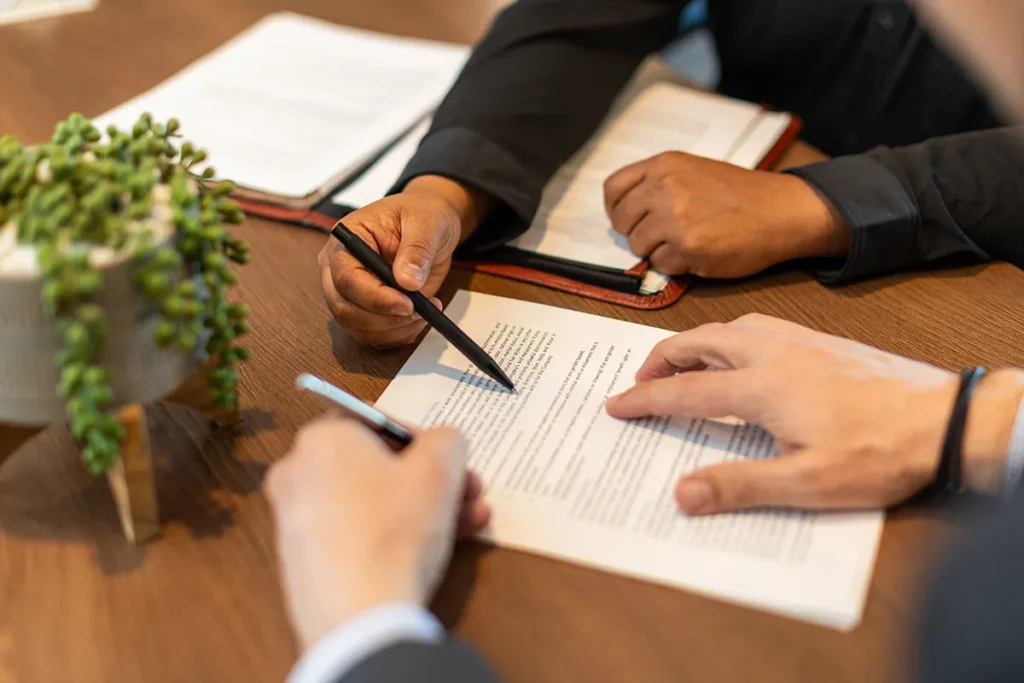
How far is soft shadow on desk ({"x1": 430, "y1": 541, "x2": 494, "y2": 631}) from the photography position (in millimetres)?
567

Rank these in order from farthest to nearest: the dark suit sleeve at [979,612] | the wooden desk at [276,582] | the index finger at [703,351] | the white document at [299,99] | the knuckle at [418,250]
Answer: the white document at [299,99] → the knuckle at [418,250] → the index finger at [703,351] → the wooden desk at [276,582] → the dark suit sleeve at [979,612]

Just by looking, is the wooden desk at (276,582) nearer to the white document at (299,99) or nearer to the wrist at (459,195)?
the wrist at (459,195)

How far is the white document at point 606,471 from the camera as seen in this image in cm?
58

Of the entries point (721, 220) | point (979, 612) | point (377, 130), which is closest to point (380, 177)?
point (377, 130)

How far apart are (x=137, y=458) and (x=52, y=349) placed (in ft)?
0.28

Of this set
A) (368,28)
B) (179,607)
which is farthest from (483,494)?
(368,28)

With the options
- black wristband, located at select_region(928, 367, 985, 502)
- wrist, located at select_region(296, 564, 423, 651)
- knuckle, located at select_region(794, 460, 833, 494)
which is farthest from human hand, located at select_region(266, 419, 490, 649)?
black wristband, located at select_region(928, 367, 985, 502)

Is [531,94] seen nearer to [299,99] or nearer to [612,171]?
[612,171]

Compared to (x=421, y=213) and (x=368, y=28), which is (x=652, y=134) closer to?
(x=421, y=213)

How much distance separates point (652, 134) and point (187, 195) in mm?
692

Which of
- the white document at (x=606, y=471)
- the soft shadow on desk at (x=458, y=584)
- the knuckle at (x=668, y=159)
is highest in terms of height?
the knuckle at (x=668, y=159)

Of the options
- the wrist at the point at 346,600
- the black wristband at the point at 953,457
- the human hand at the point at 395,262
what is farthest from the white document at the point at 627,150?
the wrist at the point at 346,600

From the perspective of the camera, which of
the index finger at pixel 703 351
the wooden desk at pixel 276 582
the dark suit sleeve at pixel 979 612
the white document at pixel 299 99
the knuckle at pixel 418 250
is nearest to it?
the dark suit sleeve at pixel 979 612

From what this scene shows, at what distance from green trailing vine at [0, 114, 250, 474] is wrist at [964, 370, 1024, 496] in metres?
0.51
